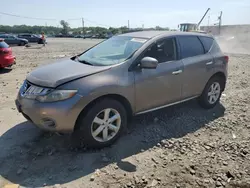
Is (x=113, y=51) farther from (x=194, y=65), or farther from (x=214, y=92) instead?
(x=214, y=92)

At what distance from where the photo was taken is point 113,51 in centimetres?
423

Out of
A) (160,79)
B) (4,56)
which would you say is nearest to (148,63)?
(160,79)

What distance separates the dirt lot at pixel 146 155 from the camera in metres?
2.85

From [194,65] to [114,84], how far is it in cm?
188

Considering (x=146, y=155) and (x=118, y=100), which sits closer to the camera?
(x=146, y=155)

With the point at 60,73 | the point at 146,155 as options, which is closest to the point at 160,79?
the point at 146,155

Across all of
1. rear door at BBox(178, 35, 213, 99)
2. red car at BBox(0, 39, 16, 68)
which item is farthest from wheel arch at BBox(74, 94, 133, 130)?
red car at BBox(0, 39, 16, 68)

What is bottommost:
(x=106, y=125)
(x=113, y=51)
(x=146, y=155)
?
(x=146, y=155)

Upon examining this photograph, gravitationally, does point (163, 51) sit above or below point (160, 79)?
above

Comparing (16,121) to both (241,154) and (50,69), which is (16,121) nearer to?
(50,69)

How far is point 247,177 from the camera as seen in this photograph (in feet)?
9.61

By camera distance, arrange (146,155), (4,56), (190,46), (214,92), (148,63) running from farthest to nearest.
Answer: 1. (4,56)
2. (214,92)
3. (190,46)
4. (148,63)
5. (146,155)

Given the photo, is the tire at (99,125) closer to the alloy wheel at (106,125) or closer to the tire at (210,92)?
the alloy wheel at (106,125)

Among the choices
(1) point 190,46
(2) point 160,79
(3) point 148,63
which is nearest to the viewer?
(3) point 148,63
